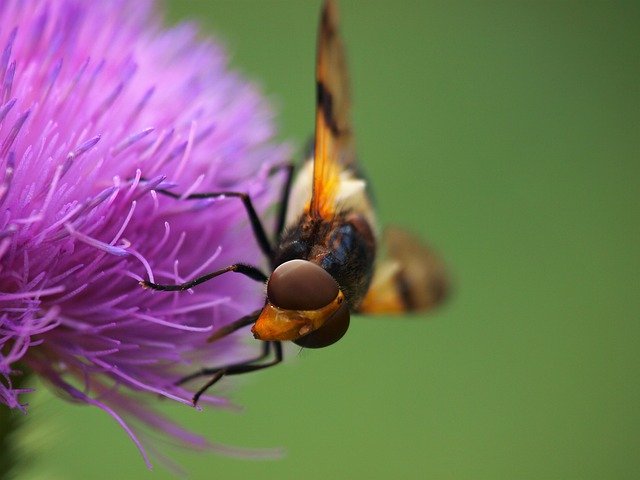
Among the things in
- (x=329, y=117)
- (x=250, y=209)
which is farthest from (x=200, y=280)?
(x=329, y=117)

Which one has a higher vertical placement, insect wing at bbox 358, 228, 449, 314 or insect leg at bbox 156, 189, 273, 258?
insect leg at bbox 156, 189, 273, 258

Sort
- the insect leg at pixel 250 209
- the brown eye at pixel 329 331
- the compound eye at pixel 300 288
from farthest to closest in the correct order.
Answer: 1. the insect leg at pixel 250 209
2. the brown eye at pixel 329 331
3. the compound eye at pixel 300 288

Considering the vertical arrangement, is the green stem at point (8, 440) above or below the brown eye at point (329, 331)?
below

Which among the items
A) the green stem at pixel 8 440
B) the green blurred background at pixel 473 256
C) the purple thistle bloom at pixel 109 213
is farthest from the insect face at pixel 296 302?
the green blurred background at pixel 473 256

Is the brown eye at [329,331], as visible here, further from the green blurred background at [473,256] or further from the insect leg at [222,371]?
the green blurred background at [473,256]

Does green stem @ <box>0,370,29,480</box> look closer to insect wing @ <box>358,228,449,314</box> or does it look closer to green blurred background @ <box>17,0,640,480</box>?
green blurred background @ <box>17,0,640,480</box>

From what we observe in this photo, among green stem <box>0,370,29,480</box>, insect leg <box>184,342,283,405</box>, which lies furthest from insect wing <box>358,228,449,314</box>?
green stem <box>0,370,29,480</box>

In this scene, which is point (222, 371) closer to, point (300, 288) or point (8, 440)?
point (300, 288)
